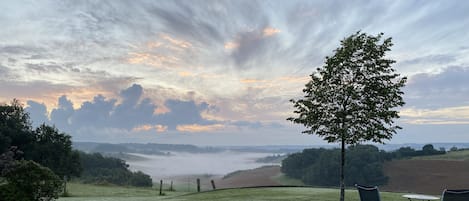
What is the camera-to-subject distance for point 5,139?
50375 mm

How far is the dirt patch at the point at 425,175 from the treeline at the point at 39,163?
5965cm

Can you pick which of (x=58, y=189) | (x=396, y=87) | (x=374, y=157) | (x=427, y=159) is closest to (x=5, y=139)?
(x=58, y=189)

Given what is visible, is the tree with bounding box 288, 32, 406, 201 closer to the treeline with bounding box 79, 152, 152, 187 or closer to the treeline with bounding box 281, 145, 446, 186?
the treeline with bounding box 79, 152, 152, 187

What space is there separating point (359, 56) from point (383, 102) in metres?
2.33

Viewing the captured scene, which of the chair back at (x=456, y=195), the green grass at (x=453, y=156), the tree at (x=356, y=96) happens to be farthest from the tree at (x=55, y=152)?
the green grass at (x=453, y=156)

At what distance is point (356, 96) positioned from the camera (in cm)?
1789

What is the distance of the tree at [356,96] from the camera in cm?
1778

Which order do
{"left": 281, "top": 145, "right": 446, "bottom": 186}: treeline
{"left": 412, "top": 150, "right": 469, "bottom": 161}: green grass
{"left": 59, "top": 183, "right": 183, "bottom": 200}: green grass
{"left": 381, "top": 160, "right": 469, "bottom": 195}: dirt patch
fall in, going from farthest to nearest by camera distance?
1. {"left": 412, "top": 150, "right": 469, "bottom": 161}: green grass
2. {"left": 281, "top": 145, "right": 446, "bottom": 186}: treeline
3. {"left": 381, "top": 160, "right": 469, "bottom": 195}: dirt patch
4. {"left": 59, "top": 183, "right": 183, "bottom": 200}: green grass

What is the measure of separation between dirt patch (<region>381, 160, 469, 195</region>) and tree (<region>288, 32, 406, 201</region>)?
248 ft

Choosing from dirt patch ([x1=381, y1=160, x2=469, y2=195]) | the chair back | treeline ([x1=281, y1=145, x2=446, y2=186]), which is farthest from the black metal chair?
treeline ([x1=281, y1=145, x2=446, y2=186])

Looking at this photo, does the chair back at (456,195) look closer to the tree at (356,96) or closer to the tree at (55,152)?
the tree at (356,96)

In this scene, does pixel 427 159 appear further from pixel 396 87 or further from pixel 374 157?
pixel 396 87

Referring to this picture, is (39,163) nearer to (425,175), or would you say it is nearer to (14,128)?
(14,128)

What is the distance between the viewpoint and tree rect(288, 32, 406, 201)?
17.8 meters
